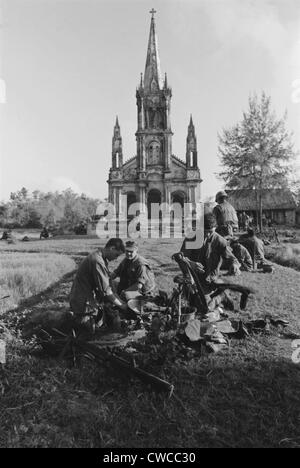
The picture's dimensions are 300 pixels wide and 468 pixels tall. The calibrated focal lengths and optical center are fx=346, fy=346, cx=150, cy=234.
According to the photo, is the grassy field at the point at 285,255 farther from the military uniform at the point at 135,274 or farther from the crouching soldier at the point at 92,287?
the crouching soldier at the point at 92,287

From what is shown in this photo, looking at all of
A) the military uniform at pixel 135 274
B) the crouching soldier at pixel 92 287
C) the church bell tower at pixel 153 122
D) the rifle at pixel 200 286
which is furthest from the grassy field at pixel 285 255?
the church bell tower at pixel 153 122

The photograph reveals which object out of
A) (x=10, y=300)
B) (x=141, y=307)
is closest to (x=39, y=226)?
(x=10, y=300)

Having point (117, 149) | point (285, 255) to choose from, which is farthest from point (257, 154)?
point (117, 149)

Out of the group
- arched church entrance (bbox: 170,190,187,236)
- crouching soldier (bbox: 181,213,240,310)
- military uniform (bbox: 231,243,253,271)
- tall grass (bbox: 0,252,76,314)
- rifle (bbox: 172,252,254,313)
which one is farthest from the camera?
arched church entrance (bbox: 170,190,187,236)

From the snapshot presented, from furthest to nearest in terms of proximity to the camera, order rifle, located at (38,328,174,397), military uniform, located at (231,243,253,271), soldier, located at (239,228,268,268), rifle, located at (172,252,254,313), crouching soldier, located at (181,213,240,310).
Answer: soldier, located at (239,228,268,268) → military uniform, located at (231,243,253,271) → crouching soldier, located at (181,213,240,310) → rifle, located at (172,252,254,313) → rifle, located at (38,328,174,397)

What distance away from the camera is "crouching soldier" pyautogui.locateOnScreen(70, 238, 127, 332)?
15.9 ft

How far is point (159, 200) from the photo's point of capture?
1448 inches

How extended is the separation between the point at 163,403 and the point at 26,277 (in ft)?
22.3

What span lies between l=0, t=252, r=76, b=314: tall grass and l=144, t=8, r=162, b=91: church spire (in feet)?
101

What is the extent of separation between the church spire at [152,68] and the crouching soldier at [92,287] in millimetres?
36200

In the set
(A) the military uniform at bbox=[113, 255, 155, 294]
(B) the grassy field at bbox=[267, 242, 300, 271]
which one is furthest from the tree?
(A) the military uniform at bbox=[113, 255, 155, 294]

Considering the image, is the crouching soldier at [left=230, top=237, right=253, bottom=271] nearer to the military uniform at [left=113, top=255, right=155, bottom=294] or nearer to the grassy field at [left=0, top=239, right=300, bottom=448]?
the military uniform at [left=113, top=255, right=155, bottom=294]

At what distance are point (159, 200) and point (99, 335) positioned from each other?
32.2 meters
